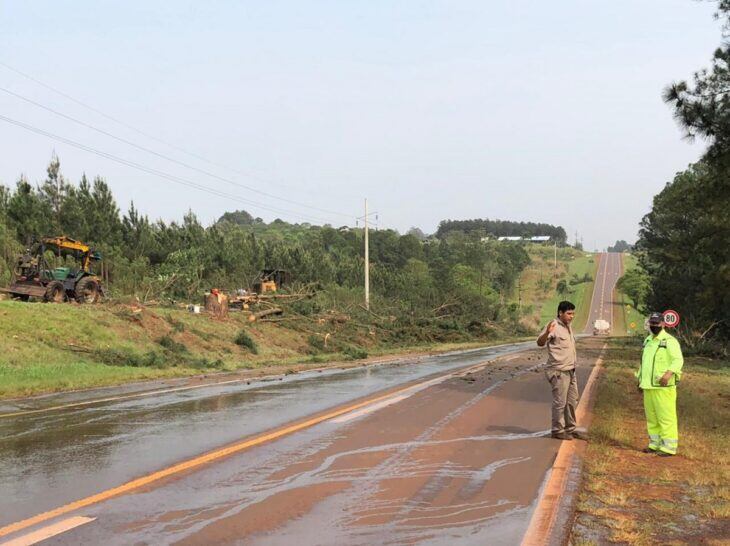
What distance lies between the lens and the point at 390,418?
36.7ft

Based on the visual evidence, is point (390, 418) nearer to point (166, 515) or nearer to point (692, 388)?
point (166, 515)

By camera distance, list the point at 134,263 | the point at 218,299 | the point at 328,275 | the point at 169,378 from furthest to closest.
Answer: the point at 328,275 → the point at 134,263 → the point at 218,299 → the point at 169,378

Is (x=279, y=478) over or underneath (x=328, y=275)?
underneath

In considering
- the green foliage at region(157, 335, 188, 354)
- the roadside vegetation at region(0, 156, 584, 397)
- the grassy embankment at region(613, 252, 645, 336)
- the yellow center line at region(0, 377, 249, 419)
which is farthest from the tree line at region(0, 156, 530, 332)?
the grassy embankment at region(613, 252, 645, 336)

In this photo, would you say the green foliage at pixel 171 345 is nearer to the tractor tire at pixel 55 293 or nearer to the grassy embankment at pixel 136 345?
the grassy embankment at pixel 136 345

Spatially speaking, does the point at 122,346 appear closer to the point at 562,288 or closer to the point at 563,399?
the point at 563,399

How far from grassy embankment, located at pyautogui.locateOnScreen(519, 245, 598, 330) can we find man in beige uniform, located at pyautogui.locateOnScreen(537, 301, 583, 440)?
3964 inches

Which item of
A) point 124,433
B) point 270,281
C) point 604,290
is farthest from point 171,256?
point 604,290

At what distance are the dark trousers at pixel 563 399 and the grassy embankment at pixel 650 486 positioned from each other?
1.32 feet

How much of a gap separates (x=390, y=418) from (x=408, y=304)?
138 feet

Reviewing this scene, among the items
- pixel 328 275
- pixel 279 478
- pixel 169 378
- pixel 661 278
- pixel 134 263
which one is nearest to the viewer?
pixel 279 478

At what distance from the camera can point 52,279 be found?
2830 centimetres

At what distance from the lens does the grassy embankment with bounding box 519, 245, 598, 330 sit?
12365 centimetres

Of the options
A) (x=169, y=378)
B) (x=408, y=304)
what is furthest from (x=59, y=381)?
(x=408, y=304)
